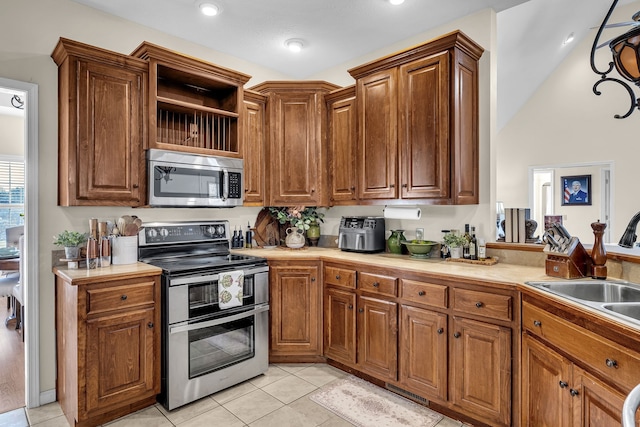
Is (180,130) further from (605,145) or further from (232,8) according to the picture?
(605,145)

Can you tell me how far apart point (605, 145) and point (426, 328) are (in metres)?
4.79

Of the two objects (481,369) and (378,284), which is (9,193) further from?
(481,369)

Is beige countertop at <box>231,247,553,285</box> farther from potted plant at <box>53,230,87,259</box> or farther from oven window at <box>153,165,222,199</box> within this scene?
potted plant at <box>53,230,87,259</box>

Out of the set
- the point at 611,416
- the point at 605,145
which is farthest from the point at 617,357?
the point at 605,145

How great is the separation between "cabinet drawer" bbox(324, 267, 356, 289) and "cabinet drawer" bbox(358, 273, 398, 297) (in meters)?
0.08

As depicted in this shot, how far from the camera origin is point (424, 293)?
7.99 ft

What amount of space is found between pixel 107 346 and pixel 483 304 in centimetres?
233

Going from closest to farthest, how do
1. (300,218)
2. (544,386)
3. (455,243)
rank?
(544,386), (455,243), (300,218)

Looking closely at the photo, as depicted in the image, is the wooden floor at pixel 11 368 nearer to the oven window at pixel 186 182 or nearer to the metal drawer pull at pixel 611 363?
the oven window at pixel 186 182

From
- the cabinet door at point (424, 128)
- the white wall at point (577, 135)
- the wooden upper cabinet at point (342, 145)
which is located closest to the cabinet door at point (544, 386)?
the cabinet door at point (424, 128)

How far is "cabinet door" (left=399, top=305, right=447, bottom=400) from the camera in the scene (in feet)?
7.72

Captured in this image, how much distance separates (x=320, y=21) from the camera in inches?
118

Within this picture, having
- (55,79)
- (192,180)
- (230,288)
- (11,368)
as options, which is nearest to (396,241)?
(230,288)

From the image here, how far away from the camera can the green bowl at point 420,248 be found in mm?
2945
